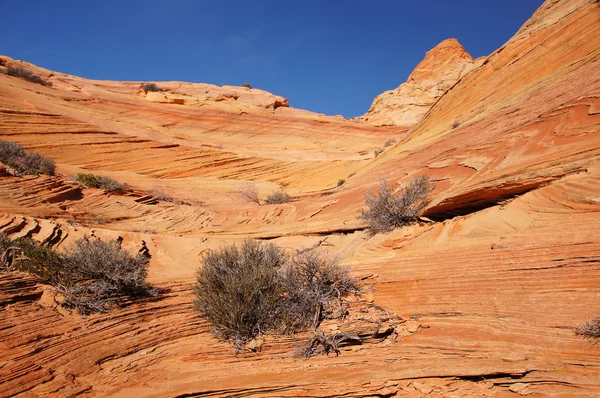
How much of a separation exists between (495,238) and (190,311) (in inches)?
193

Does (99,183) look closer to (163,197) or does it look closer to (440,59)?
(163,197)

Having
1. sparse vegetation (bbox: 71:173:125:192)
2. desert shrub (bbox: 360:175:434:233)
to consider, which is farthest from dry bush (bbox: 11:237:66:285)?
sparse vegetation (bbox: 71:173:125:192)

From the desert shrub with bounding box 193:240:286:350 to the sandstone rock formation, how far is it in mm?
35059

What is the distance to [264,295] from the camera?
5.21 m

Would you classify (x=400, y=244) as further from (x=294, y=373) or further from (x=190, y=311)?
(x=190, y=311)

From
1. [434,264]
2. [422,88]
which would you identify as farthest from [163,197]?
[422,88]

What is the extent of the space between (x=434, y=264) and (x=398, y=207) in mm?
2234

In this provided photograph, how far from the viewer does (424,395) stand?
338 cm

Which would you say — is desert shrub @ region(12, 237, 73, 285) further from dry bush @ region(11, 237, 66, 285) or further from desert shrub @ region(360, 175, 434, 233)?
desert shrub @ region(360, 175, 434, 233)

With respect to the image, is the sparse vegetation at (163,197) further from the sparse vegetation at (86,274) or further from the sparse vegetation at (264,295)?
the sparse vegetation at (264,295)

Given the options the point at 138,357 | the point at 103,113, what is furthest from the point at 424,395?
the point at 103,113

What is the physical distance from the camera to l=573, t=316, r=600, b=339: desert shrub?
350 cm

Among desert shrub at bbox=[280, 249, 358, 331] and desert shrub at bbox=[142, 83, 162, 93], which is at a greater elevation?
desert shrub at bbox=[142, 83, 162, 93]

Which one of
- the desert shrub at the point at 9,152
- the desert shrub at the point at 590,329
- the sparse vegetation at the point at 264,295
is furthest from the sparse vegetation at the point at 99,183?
the desert shrub at the point at 590,329
